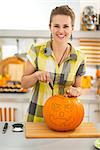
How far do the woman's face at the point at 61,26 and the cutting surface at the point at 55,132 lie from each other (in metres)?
0.44

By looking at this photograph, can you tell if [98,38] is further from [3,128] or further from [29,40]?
[3,128]

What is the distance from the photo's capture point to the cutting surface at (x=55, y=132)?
1.30 metres

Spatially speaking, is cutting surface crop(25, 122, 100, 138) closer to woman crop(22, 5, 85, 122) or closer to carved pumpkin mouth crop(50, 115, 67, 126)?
carved pumpkin mouth crop(50, 115, 67, 126)

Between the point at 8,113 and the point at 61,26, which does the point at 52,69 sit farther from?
the point at 8,113

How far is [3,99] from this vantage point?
8.57 ft

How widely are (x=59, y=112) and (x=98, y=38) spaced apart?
5.41 ft

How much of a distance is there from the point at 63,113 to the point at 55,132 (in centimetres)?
9

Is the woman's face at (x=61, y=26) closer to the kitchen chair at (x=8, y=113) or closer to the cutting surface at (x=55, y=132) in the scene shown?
the cutting surface at (x=55, y=132)

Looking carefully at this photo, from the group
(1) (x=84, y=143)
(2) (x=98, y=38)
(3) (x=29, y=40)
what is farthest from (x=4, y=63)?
(1) (x=84, y=143)

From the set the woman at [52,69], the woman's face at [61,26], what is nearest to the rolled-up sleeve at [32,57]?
the woman at [52,69]

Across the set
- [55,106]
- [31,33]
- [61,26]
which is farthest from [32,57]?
[31,33]

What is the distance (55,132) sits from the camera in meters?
1.35

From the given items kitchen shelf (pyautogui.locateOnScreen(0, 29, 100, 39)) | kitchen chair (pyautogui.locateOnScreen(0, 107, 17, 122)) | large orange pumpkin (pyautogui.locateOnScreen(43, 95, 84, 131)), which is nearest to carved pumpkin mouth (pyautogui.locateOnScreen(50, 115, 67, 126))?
large orange pumpkin (pyautogui.locateOnScreen(43, 95, 84, 131))

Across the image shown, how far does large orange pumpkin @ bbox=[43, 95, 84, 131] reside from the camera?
1.33 metres
